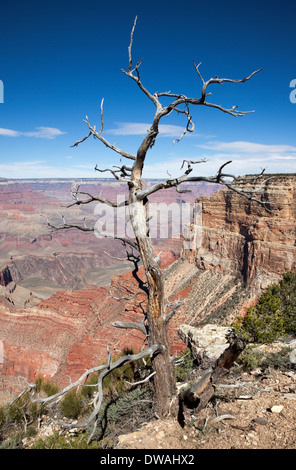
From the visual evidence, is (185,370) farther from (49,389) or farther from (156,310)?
(49,389)

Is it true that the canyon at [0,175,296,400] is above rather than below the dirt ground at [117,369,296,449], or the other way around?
below

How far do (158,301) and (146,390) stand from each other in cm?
271

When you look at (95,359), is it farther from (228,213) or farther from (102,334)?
(228,213)

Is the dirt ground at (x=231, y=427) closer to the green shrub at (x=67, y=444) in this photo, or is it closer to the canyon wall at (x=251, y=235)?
the green shrub at (x=67, y=444)

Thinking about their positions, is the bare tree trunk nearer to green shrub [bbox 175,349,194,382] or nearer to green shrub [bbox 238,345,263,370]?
green shrub [bbox 175,349,194,382]

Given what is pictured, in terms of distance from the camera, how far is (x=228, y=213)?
37750 mm

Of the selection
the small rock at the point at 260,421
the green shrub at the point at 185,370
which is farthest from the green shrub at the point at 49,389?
the small rock at the point at 260,421

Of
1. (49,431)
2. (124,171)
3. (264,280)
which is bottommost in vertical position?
(264,280)

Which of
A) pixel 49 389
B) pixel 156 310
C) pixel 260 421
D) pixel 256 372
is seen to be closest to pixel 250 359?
pixel 256 372

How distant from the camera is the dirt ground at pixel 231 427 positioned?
12.9 ft

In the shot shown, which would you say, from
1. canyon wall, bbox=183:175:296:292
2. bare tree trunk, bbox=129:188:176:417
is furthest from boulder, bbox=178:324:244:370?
canyon wall, bbox=183:175:296:292

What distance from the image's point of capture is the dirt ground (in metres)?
3.94

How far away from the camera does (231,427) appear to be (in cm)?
427
